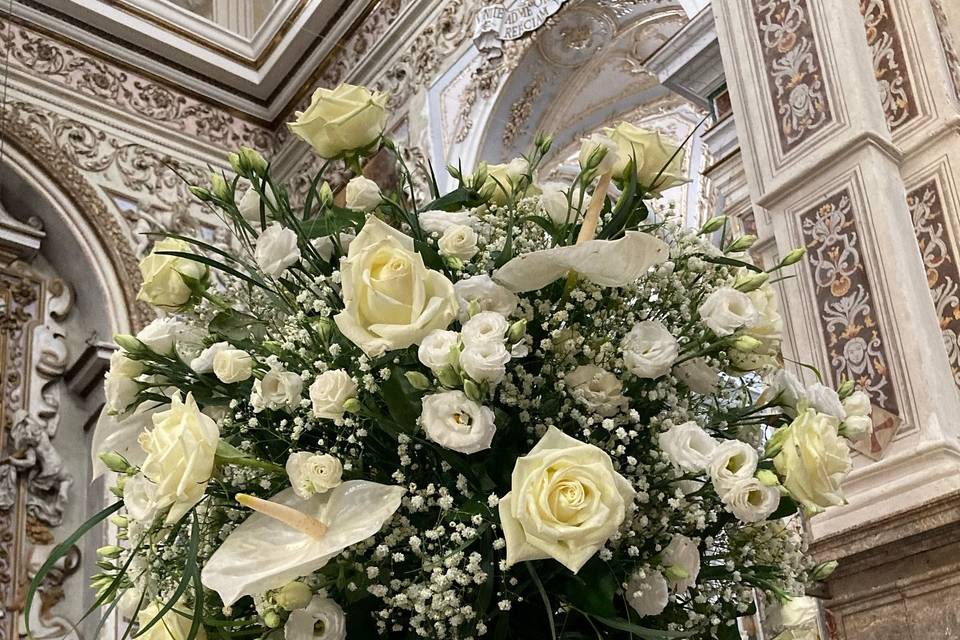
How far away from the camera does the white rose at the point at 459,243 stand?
97 cm

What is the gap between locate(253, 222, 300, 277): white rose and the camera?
0.99m

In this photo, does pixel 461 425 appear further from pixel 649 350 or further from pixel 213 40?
pixel 213 40

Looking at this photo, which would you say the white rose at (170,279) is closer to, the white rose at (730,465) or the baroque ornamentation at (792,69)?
the white rose at (730,465)

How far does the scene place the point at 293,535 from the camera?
86cm

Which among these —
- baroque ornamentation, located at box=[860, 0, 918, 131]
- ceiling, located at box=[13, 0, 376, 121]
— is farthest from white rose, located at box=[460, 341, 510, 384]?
ceiling, located at box=[13, 0, 376, 121]

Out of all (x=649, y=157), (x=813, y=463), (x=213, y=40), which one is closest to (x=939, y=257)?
(x=649, y=157)

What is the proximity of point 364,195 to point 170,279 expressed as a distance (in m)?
0.21

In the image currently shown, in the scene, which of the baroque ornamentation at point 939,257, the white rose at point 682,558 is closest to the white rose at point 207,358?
the white rose at point 682,558

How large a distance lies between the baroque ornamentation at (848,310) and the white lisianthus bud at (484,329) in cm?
169

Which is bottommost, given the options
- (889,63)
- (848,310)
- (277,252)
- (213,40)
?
(277,252)

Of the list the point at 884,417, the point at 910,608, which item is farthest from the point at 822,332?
the point at 910,608

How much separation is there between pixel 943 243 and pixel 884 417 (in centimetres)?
46

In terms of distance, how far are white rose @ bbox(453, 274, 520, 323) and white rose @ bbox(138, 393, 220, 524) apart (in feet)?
0.77

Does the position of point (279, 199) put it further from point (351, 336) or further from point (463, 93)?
point (463, 93)
